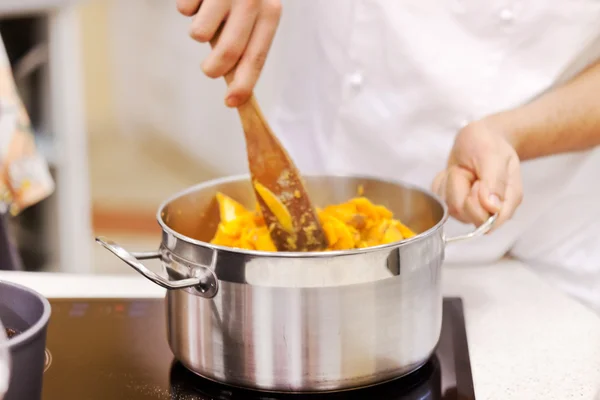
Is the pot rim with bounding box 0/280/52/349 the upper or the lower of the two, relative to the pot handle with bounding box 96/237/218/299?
upper

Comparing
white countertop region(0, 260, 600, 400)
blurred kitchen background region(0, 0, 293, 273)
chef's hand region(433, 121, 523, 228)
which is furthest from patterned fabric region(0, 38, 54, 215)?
chef's hand region(433, 121, 523, 228)

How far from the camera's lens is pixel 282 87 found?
1.19 m

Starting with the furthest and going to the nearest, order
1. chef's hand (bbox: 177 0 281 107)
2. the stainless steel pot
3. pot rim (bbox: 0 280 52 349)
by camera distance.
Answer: chef's hand (bbox: 177 0 281 107) → the stainless steel pot → pot rim (bbox: 0 280 52 349)

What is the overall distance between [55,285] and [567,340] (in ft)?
1.73

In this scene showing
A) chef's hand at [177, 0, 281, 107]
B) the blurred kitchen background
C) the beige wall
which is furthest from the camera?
the beige wall

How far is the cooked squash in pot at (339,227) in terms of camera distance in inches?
29.5

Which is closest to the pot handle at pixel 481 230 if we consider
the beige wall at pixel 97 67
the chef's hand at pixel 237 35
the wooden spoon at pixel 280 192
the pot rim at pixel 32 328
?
the wooden spoon at pixel 280 192

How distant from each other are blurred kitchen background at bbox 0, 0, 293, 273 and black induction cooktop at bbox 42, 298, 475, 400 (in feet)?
2.54

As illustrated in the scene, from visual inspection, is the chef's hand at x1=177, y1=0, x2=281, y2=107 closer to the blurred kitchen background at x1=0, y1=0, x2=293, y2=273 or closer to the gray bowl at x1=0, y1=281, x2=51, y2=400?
the gray bowl at x1=0, y1=281, x2=51, y2=400

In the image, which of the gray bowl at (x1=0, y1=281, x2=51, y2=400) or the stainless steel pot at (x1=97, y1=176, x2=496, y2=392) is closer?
the gray bowl at (x1=0, y1=281, x2=51, y2=400)

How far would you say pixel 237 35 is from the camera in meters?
0.71

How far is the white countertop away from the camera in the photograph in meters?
0.68

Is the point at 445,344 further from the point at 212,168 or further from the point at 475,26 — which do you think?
the point at 212,168

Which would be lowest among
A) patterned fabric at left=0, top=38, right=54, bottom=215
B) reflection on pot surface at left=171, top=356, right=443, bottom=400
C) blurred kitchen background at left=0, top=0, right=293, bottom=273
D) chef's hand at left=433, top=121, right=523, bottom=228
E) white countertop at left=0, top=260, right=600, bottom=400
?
blurred kitchen background at left=0, top=0, right=293, bottom=273
